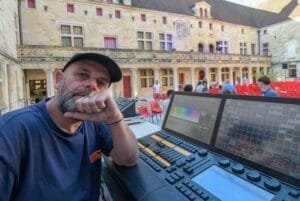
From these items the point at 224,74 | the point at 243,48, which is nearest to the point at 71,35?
the point at 224,74

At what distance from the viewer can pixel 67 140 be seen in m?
1.40

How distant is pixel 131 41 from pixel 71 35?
499 centimetres

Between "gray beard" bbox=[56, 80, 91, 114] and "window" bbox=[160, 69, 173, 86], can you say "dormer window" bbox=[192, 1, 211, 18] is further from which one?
"gray beard" bbox=[56, 80, 91, 114]

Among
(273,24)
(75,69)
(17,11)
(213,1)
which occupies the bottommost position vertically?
(75,69)

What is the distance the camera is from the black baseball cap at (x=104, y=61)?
1.42 metres

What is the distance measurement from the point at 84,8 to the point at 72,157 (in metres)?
20.2

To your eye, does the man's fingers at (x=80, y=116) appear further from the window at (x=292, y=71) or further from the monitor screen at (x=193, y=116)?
the window at (x=292, y=71)

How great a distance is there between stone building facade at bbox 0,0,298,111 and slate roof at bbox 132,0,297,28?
0.15 m

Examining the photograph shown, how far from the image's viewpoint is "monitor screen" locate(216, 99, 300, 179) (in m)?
1.01

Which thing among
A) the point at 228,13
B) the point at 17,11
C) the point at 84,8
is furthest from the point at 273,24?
the point at 17,11

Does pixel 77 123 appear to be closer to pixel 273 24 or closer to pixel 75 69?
pixel 75 69

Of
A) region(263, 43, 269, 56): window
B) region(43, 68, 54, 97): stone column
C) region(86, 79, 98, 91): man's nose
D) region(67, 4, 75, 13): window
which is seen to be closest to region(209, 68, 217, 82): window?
region(263, 43, 269, 56): window

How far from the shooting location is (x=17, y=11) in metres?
17.0

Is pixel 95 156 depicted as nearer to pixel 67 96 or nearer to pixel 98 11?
pixel 67 96
